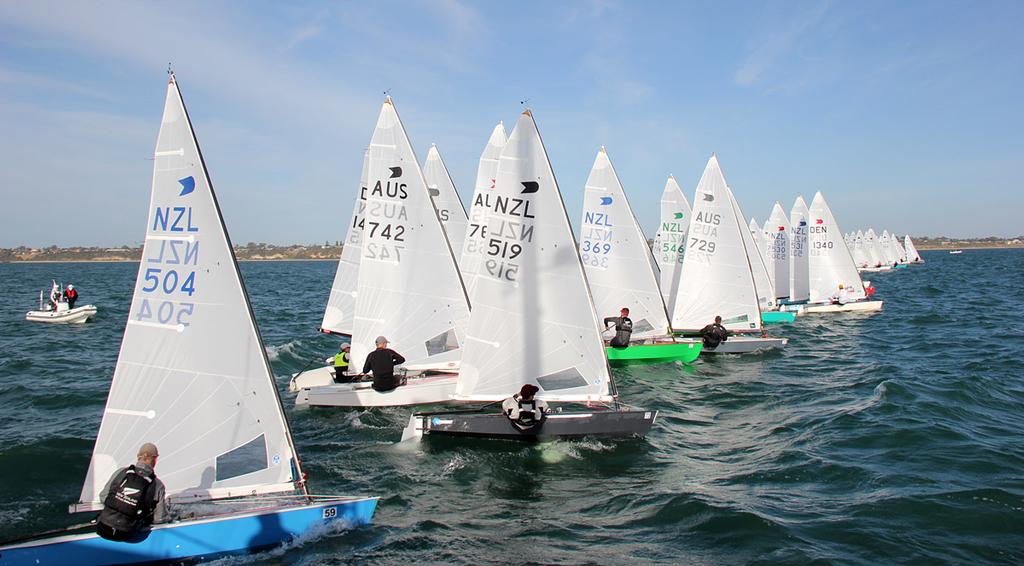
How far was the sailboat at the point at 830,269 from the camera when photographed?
3516 cm

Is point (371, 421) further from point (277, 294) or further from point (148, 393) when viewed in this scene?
point (277, 294)

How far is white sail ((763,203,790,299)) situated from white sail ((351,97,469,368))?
2789 centimetres

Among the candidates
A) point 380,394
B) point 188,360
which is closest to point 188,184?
point 188,360

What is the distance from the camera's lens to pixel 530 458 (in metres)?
11.8

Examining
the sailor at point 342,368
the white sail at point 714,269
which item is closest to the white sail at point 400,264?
the sailor at point 342,368

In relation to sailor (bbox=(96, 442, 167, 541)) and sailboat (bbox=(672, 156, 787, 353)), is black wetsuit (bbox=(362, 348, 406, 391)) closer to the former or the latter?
sailor (bbox=(96, 442, 167, 541))

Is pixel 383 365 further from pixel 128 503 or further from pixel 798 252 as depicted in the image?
pixel 798 252

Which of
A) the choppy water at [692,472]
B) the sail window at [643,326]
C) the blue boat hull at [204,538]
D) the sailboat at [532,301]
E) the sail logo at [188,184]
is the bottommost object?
the choppy water at [692,472]

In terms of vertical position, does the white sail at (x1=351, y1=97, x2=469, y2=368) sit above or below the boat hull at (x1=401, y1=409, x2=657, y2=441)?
above

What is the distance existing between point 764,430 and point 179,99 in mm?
11972

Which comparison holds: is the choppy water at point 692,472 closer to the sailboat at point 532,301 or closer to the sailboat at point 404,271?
the sailboat at point 532,301

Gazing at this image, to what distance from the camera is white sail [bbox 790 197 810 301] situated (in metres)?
36.9

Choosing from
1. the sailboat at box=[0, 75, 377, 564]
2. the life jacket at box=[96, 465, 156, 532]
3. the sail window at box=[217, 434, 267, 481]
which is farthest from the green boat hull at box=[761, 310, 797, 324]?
the life jacket at box=[96, 465, 156, 532]

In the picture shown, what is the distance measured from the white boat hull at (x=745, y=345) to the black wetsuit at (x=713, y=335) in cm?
50
